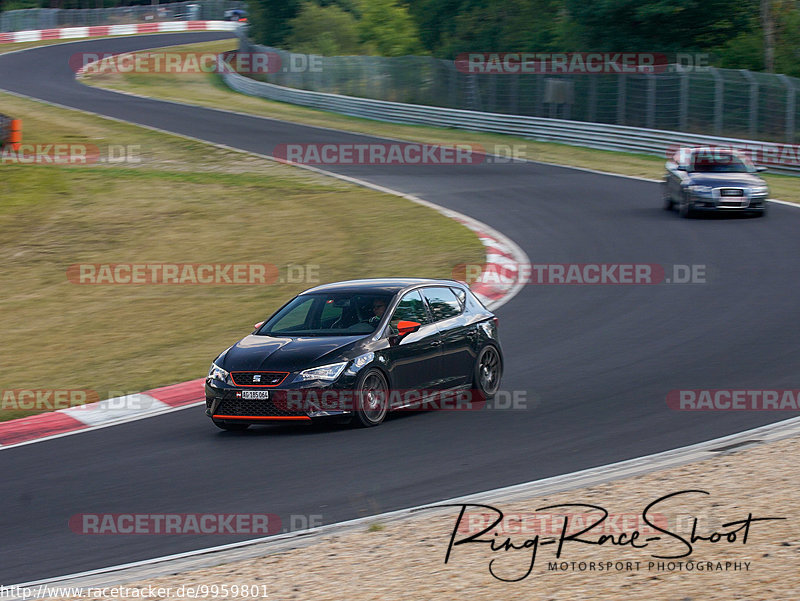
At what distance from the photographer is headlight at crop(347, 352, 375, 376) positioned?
10.2m

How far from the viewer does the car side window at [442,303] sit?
38.0ft

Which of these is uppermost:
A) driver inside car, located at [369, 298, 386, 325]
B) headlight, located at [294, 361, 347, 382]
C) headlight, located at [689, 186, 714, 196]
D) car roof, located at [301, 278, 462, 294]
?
car roof, located at [301, 278, 462, 294]

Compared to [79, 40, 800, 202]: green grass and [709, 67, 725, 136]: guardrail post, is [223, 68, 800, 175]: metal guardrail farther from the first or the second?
[709, 67, 725, 136]: guardrail post

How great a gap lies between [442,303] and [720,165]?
1407 centimetres

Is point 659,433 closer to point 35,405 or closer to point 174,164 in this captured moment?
point 35,405

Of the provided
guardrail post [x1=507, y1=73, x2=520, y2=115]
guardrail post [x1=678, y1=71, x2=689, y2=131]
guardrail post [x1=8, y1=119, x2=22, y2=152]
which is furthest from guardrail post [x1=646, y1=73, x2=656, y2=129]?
guardrail post [x1=8, y1=119, x2=22, y2=152]

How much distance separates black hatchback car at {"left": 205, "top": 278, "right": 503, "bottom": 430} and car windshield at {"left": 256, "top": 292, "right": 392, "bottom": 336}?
0.4 inches

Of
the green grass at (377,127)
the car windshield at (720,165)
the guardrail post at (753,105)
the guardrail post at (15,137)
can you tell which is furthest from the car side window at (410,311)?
the guardrail post at (753,105)

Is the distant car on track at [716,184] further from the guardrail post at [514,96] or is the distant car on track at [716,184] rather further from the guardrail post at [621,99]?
the guardrail post at [514,96]

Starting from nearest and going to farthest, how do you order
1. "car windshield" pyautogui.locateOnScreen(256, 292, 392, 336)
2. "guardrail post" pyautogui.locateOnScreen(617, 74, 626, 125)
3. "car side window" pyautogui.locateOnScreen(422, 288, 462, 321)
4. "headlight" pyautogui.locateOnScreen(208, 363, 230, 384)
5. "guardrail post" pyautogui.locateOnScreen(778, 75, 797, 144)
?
"headlight" pyautogui.locateOnScreen(208, 363, 230, 384) < "car windshield" pyautogui.locateOnScreen(256, 292, 392, 336) < "car side window" pyautogui.locateOnScreen(422, 288, 462, 321) < "guardrail post" pyautogui.locateOnScreen(778, 75, 797, 144) < "guardrail post" pyautogui.locateOnScreen(617, 74, 626, 125)

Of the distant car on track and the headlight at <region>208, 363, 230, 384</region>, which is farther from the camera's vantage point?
the distant car on track

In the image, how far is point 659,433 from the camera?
32.0 feet

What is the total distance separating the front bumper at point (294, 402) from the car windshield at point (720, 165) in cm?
1575

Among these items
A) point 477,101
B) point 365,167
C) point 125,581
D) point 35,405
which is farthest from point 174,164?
point 125,581
